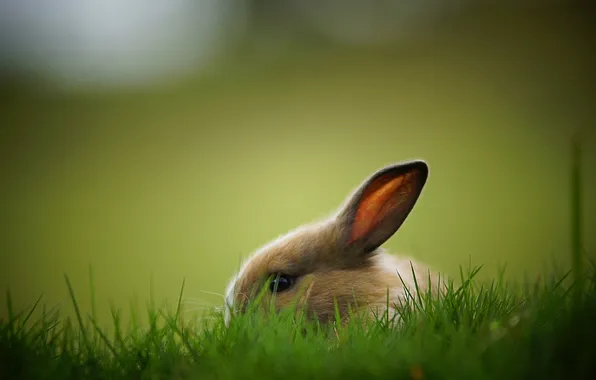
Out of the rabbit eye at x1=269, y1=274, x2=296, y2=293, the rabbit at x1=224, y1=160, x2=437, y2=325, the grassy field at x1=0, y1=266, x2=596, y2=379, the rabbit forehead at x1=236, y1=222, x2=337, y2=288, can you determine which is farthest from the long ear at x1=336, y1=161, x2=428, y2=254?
the grassy field at x1=0, y1=266, x2=596, y2=379

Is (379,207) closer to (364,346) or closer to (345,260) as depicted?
(345,260)

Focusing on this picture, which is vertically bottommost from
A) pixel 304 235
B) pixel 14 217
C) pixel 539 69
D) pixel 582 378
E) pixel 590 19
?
pixel 582 378

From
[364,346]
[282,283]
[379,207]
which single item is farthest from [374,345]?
[379,207]

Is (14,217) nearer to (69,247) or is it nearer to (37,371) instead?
(69,247)

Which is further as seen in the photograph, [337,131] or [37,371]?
[337,131]

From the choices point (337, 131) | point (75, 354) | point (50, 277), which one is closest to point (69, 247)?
point (50, 277)

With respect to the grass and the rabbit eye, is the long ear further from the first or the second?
the grass

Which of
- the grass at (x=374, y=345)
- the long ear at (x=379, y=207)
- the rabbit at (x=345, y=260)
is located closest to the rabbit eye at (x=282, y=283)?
the rabbit at (x=345, y=260)

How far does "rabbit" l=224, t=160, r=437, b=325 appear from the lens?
4.07 metres

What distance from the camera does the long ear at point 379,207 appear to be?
165 inches

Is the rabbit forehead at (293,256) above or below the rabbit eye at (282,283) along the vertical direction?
above

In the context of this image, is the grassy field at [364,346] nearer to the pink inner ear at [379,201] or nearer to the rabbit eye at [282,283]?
the rabbit eye at [282,283]

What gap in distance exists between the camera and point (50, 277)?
12.4m

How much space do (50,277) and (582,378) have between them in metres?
11.6
